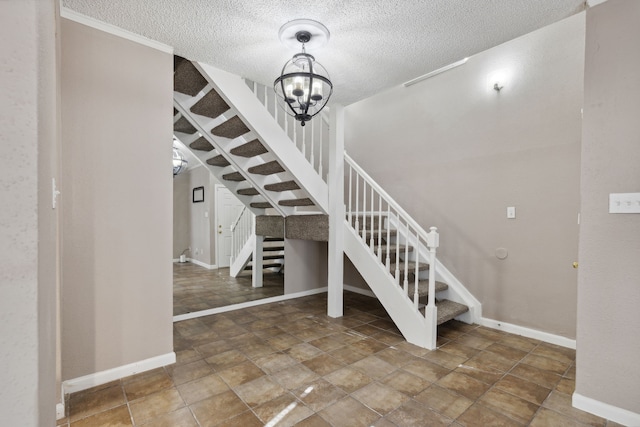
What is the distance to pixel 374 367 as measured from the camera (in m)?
2.27

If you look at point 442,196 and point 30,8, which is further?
point 442,196

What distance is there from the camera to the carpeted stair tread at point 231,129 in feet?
9.49

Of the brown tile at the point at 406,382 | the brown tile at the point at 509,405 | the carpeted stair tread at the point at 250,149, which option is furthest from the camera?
the carpeted stair tread at the point at 250,149

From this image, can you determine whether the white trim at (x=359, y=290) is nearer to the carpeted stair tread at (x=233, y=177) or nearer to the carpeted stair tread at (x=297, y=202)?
the carpeted stair tread at (x=297, y=202)

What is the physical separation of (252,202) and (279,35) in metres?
2.75

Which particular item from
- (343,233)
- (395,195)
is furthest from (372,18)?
(395,195)

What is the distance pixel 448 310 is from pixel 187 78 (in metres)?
3.24

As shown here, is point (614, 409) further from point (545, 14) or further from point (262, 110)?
point (262, 110)

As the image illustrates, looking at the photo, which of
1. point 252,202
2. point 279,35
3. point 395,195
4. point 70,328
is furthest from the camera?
point 252,202

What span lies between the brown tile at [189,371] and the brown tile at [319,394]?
708 millimetres

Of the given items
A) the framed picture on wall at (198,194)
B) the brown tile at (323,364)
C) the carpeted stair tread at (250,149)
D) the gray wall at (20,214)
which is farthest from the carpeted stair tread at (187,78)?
the framed picture on wall at (198,194)

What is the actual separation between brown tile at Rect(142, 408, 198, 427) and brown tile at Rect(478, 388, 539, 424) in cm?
168

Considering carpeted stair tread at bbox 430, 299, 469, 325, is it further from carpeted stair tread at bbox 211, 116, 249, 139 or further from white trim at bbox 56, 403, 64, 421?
white trim at bbox 56, 403, 64, 421

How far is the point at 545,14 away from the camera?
1.92 meters
